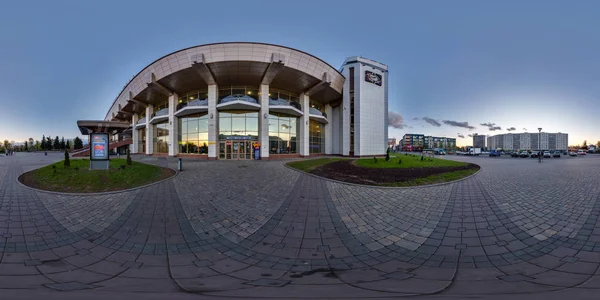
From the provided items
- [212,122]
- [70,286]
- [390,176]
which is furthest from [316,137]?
[70,286]

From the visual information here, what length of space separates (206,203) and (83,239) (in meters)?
2.95

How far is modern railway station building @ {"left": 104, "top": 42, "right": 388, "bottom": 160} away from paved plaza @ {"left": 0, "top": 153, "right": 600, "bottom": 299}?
2053cm

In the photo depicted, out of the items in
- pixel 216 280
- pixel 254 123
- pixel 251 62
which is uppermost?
pixel 251 62

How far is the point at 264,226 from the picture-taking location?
210 inches

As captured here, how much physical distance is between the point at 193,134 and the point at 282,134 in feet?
37.2

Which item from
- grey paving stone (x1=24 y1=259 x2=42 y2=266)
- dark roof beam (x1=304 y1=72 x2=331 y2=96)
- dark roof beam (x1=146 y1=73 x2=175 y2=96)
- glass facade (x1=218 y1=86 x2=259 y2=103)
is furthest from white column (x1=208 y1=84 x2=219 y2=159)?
grey paving stone (x1=24 y1=259 x2=42 y2=266)

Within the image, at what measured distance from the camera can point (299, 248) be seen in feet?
14.1

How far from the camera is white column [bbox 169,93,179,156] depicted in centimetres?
3120

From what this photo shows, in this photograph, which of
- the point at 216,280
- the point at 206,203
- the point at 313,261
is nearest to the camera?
the point at 216,280

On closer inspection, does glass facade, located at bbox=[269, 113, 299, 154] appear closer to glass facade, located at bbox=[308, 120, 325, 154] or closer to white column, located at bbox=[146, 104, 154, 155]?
glass facade, located at bbox=[308, 120, 325, 154]

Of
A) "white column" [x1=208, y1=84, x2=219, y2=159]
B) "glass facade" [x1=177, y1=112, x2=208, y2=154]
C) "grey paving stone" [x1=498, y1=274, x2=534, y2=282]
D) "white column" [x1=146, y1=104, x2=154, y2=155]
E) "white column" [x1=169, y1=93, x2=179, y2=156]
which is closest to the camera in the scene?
"grey paving stone" [x1=498, y1=274, x2=534, y2=282]

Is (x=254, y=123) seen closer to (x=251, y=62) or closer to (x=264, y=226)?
(x=251, y=62)

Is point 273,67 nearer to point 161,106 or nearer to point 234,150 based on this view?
point 234,150

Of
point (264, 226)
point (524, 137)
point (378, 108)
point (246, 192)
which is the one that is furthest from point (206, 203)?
point (524, 137)
